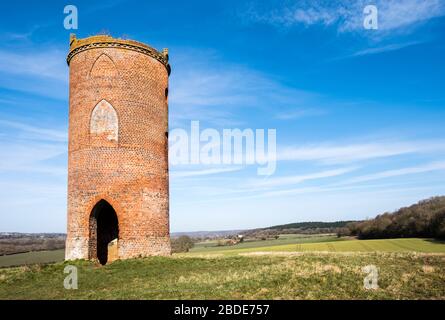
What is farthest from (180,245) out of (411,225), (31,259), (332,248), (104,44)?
(104,44)

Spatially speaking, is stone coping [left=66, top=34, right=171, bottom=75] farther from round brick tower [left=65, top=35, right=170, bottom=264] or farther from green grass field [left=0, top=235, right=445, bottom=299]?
green grass field [left=0, top=235, right=445, bottom=299]

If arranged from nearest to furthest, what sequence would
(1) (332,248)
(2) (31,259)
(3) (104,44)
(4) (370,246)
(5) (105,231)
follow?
(3) (104,44) → (5) (105,231) → (2) (31,259) → (1) (332,248) → (4) (370,246)

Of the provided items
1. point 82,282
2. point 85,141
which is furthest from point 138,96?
point 82,282

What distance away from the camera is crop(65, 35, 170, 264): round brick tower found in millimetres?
15797

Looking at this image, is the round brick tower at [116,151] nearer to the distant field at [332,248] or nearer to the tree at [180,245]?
the distant field at [332,248]

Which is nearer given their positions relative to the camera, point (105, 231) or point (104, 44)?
point (104, 44)

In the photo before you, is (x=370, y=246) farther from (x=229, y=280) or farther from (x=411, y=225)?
(x=229, y=280)

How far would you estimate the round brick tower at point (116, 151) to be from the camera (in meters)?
15.8

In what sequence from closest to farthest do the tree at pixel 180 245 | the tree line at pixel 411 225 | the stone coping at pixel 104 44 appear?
the stone coping at pixel 104 44 → the tree line at pixel 411 225 → the tree at pixel 180 245

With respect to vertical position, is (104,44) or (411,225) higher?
(104,44)

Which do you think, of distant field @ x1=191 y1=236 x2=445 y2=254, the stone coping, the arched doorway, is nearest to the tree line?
distant field @ x1=191 y1=236 x2=445 y2=254

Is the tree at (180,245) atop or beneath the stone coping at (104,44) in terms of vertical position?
beneath

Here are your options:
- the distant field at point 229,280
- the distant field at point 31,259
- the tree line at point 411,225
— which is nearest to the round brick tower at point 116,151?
the distant field at point 229,280

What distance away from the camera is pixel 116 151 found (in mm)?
16219
